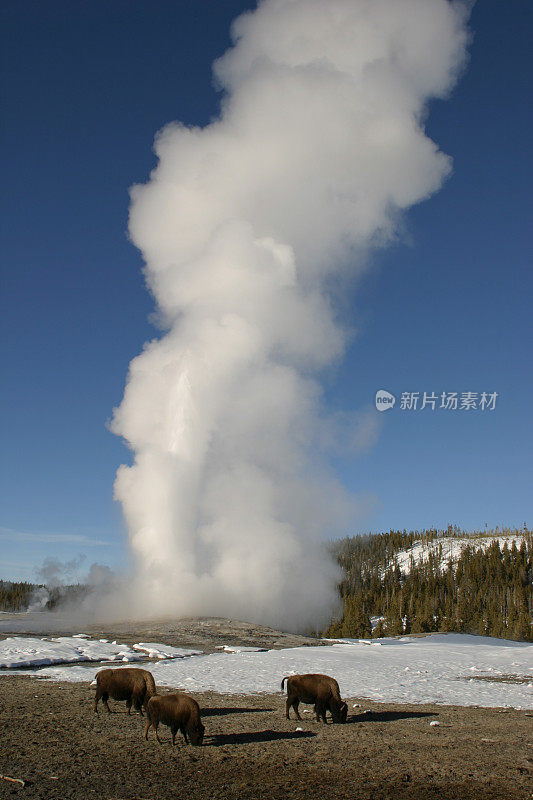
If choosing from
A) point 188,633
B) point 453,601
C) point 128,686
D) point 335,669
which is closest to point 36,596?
point 453,601

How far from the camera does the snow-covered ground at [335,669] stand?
23422 mm

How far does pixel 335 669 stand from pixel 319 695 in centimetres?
1409

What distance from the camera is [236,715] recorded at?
1759 centimetres

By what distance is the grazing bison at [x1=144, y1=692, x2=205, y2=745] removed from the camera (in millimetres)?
13695

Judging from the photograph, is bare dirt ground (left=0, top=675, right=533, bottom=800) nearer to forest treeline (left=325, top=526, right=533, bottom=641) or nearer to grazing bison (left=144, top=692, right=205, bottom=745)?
grazing bison (left=144, top=692, right=205, bottom=745)

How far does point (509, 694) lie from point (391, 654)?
17.0 m

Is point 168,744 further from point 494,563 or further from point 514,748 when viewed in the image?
point 494,563

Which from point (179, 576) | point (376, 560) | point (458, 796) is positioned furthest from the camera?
point (376, 560)

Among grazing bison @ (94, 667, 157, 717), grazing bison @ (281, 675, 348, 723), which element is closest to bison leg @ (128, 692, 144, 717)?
grazing bison @ (94, 667, 157, 717)

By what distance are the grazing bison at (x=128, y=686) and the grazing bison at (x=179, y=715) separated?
3026 mm

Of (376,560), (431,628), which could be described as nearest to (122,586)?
(431,628)

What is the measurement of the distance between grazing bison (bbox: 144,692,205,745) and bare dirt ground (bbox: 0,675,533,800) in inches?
14.2

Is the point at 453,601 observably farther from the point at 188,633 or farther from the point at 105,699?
the point at 105,699

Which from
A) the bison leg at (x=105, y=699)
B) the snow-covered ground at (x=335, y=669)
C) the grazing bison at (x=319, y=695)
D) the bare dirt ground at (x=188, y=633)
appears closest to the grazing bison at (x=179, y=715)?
the grazing bison at (x=319, y=695)
